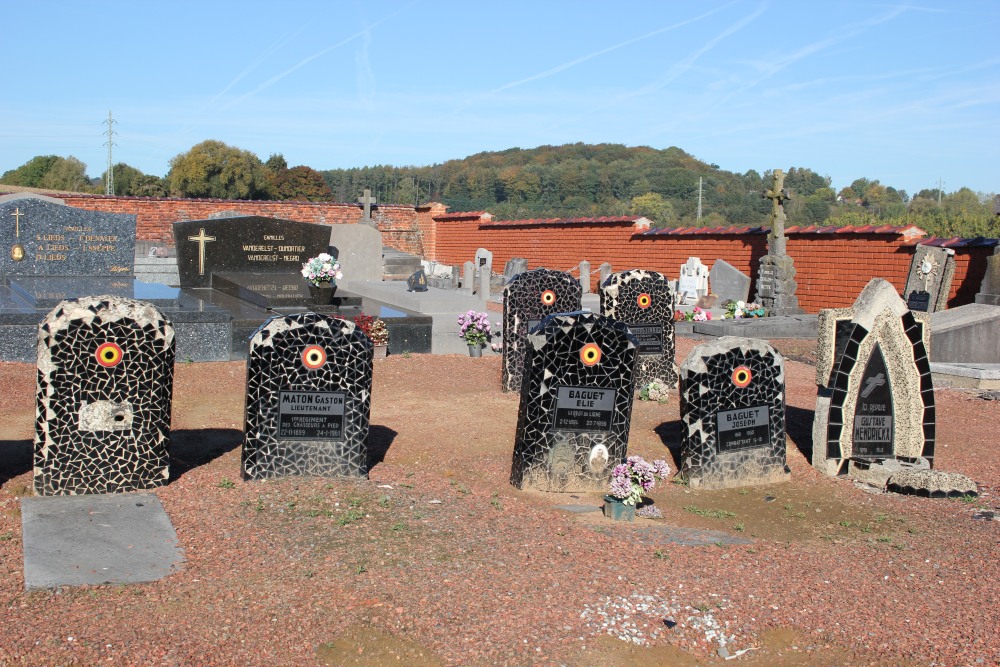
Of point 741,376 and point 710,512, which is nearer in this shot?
point 710,512

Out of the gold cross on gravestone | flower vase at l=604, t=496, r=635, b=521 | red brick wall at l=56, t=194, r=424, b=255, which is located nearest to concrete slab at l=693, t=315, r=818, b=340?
the gold cross on gravestone

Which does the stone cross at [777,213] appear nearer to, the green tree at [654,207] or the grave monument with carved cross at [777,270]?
the grave monument with carved cross at [777,270]

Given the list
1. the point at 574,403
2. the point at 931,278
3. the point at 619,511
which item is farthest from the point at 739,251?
the point at 619,511

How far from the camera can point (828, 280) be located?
70.6 feet

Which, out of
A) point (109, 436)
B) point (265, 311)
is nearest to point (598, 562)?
point (109, 436)

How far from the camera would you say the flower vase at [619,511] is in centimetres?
677

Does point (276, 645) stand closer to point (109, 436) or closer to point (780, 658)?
point (780, 658)

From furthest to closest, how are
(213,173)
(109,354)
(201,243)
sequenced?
(213,173) < (201,243) < (109,354)

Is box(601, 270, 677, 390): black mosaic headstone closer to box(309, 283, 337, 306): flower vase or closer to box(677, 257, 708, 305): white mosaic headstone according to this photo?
box(309, 283, 337, 306): flower vase

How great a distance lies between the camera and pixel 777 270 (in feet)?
68.9

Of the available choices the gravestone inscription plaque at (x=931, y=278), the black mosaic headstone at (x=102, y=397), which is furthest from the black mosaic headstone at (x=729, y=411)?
the gravestone inscription plaque at (x=931, y=278)

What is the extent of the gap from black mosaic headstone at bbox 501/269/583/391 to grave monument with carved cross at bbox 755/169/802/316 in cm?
1016

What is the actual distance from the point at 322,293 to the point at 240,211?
17.8 metres

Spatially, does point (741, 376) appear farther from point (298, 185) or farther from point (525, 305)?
point (298, 185)
